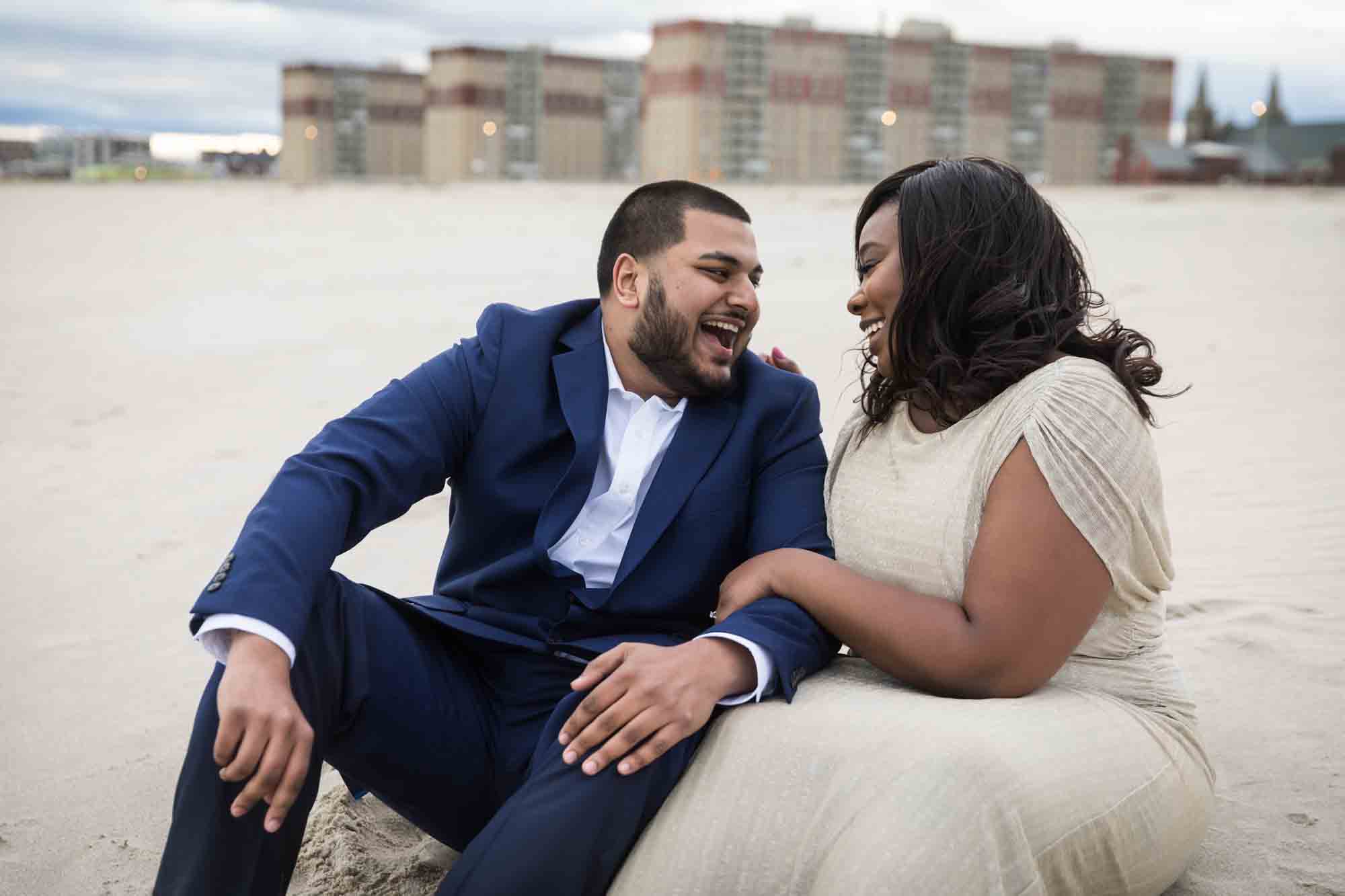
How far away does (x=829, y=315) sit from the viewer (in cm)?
1267

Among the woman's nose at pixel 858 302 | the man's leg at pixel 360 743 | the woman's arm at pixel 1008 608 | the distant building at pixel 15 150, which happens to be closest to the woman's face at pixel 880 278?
Answer: the woman's nose at pixel 858 302

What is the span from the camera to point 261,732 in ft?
7.45

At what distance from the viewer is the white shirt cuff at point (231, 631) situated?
7.75ft

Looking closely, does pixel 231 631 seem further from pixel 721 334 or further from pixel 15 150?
pixel 15 150

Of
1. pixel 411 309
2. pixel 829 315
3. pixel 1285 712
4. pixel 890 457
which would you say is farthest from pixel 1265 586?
pixel 411 309

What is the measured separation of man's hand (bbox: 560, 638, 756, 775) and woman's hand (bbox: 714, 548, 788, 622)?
0.78 ft

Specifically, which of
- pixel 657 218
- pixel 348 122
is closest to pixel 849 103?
pixel 348 122

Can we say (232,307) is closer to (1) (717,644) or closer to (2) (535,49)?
(1) (717,644)

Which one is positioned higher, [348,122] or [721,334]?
[348,122]

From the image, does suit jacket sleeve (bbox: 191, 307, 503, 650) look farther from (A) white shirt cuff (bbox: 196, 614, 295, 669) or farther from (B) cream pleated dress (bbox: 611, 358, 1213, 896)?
(B) cream pleated dress (bbox: 611, 358, 1213, 896)

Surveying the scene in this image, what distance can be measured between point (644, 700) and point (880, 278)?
3.42 feet

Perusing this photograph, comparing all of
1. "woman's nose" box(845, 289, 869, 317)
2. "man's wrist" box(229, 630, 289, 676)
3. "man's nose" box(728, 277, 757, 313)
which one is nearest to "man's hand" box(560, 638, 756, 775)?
"man's wrist" box(229, 630, 289, 676)

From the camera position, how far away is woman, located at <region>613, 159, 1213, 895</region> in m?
2.17

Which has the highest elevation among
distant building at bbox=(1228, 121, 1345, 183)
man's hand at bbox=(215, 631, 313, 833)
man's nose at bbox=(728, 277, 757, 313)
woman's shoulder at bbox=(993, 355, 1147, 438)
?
distant building at bbox=(1228, 121, 1345, 183)
